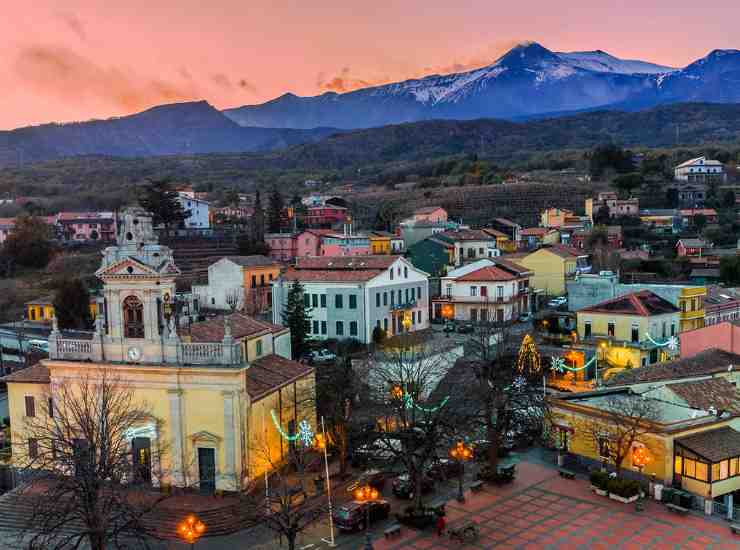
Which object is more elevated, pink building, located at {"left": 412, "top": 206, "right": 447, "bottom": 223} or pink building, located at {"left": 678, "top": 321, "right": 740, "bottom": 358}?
pink building, located at {"left": 412, "top": 206, "right": 447, "bottom": 223}

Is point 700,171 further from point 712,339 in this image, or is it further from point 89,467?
point 89,467

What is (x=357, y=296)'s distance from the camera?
5316 cm

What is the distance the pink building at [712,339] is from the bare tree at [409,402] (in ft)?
48.1

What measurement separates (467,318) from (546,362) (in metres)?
14.3

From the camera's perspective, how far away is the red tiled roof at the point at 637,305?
4988cm

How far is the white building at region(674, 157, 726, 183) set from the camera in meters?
128

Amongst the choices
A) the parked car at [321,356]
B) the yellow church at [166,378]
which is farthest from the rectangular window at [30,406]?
the parked car at [321,356]

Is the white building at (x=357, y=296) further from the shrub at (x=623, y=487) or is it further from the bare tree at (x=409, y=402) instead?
the shrub at (x=623, y=487)

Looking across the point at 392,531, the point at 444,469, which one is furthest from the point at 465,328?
the point at 392,531

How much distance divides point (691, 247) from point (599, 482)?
208ft

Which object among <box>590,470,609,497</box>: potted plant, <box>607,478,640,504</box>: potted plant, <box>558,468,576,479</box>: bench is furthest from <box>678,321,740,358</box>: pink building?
<box>590,470,609,497</box>: potted plant

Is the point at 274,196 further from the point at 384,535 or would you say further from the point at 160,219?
the point at 384,535

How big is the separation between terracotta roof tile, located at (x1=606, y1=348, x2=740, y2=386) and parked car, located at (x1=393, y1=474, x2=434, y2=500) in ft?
43.2

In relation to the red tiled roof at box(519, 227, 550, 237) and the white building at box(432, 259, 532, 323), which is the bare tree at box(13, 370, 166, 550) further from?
the red tiled roof at box(519, 227, 550, 237)
